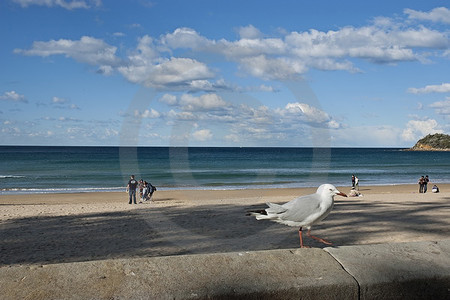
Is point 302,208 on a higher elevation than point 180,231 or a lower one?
higher

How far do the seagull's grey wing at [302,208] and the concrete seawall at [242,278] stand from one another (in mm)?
2454

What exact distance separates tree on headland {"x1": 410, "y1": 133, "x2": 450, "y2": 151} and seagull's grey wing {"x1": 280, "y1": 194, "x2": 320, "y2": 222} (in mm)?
192767

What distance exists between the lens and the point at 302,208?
15.9 feet

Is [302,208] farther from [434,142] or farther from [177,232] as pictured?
[434,142]

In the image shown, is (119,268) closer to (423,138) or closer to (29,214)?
(29,214)

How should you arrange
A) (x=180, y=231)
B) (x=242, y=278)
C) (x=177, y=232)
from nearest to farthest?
(x=242, y=278) → (x=177, y=232) → (x=180, y=231)

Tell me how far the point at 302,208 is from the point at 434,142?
643 ft

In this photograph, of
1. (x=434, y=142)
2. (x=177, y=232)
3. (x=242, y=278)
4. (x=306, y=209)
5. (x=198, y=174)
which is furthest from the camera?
(x=434, y=142)

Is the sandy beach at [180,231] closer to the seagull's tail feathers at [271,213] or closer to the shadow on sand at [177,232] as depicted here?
the shadow on sand at [177,232]

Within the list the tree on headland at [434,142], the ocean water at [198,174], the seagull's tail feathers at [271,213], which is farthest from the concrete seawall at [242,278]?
the tree on headland at [434,142]

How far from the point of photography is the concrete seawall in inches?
76.5

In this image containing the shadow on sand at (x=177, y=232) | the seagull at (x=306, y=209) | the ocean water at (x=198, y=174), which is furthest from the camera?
the ocean water at (x=198, y=174)

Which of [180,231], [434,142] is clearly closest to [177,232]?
[180,231]

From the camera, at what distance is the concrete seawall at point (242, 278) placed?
76.5 inches
